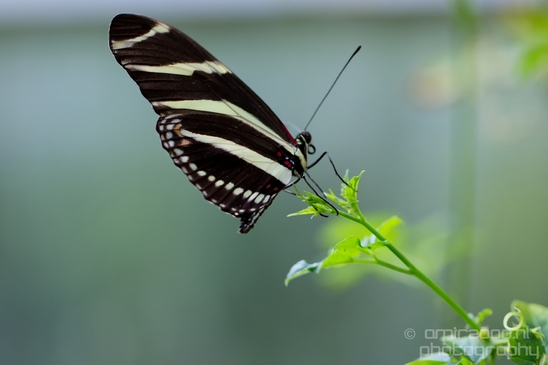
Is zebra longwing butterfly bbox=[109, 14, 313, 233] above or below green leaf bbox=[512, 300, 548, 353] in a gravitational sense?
above

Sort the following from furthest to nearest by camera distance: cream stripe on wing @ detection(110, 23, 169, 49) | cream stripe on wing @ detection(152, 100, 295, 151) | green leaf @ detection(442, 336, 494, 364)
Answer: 1. cream stripe on wing @ detection(152, 100, 295, 151)
2. cream stripe on wing @ detection(110, 23, 169, 49)
3. green leaf @ detection(442, 336, 494, 364)

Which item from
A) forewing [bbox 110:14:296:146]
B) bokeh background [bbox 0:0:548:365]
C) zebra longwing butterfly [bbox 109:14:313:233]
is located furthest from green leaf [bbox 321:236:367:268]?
bokeh background [bbox 0:0:548:365]

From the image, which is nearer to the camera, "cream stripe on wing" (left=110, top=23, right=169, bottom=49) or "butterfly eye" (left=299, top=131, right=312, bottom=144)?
"cream stripe on wing" (left=110, top=23, right=169, bottom=49)

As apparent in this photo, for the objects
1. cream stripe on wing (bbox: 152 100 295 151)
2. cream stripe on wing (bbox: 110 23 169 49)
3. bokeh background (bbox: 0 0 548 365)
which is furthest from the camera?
bokeh background (bbox: 0 0 548 365)

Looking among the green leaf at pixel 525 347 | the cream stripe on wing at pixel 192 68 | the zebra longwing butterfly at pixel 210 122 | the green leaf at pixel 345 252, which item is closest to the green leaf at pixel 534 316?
the green leaf at pixel 525 347

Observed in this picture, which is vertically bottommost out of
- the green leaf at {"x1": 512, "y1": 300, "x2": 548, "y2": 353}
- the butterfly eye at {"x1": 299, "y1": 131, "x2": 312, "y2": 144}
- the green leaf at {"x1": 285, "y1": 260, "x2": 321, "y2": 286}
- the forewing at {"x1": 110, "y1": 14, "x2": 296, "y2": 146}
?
the green leaf at {"x1": 512, "y1": 300, "x2": 548, "y2": 353}

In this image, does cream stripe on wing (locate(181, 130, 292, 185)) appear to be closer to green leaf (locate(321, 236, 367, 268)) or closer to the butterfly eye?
the butterfly eye

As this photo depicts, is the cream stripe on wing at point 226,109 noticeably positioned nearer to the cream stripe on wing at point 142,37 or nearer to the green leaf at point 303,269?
the cream stripe on wing at point 142,37
